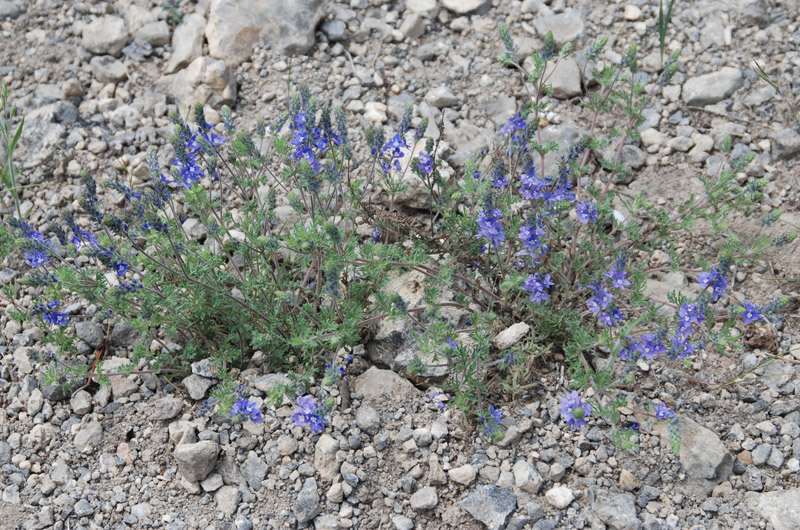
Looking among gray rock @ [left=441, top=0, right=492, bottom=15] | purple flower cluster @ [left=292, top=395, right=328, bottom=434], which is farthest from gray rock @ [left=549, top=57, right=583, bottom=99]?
purple flower cluster @ [left=292, top=395, right=328, bottom=434]

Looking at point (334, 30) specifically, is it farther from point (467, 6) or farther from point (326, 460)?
point (326, 460)

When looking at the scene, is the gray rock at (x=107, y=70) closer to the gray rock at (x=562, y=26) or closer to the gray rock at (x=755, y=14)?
the gray rock at (x=562, y=26)

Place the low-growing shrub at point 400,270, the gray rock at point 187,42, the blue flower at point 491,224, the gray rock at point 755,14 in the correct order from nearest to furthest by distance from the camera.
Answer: the low-growing shrub at point 400,270
the blue flower at point 491,224
the gray rock at point 755,14
the gray rock at point 187,42

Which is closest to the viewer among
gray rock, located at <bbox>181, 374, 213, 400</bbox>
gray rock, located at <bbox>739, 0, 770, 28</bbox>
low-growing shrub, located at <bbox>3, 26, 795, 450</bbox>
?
low-growing shrub, located at <bbox>3, 26, 795, 450</bbox>

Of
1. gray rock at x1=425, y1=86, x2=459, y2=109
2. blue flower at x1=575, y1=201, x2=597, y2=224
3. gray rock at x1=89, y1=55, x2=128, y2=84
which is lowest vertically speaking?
gray rock at x1=425, y1=86, x2=459, y2=109

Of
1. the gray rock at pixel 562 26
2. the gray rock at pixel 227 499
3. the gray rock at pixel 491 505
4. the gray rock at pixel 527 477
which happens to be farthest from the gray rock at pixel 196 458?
the gray rock at pixel 562 26

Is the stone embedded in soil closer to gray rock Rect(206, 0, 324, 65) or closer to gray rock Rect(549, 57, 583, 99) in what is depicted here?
gray rock Rect(206, 0, 324, 65)

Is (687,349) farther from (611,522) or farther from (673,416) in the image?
(611,522)

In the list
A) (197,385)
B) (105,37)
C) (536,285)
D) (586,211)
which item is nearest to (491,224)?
(536,285)
